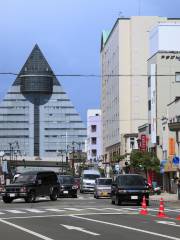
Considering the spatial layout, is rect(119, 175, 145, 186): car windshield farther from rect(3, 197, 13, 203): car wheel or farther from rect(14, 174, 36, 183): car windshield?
rect(3, 197, 13, 203): car wheel

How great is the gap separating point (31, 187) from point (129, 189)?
289 inches

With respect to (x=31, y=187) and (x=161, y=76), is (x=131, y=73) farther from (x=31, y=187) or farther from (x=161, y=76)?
(x=31, y=187)

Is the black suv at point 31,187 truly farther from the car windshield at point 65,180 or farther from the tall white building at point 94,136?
the tall white building at point 94,136

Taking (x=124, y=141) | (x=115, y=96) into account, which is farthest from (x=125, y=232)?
(x=115, y=96)

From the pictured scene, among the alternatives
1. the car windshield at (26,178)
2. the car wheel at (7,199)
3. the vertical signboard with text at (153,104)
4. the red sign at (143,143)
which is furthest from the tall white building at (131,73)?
the car wheel at (7,199)

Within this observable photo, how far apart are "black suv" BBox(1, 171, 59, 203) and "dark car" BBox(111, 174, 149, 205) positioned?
19.5 feet

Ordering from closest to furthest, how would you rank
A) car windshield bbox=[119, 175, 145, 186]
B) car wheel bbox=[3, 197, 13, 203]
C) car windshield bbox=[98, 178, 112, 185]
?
car windshield bbox=[119, 175, 145, 186] → car wheel bbox=[3, 197, 13, 203] → car windshield bbox=[98, 178, 112, 185]

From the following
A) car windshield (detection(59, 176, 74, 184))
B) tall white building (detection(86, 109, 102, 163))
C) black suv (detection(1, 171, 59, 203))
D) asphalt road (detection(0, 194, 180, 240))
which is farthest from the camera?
tall white building (detection(86, 109, 102, 163))

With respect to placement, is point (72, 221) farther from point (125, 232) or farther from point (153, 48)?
point (153, 48)

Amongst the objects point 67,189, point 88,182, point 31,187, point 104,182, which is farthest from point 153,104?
point 31,187

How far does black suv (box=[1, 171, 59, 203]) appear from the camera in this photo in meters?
41.1

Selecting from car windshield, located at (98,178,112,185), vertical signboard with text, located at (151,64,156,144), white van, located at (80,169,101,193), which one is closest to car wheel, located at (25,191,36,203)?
car windshield, located at (98,178,112,185)

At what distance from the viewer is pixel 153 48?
92.3 metres

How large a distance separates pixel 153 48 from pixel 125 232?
74.5 meters
